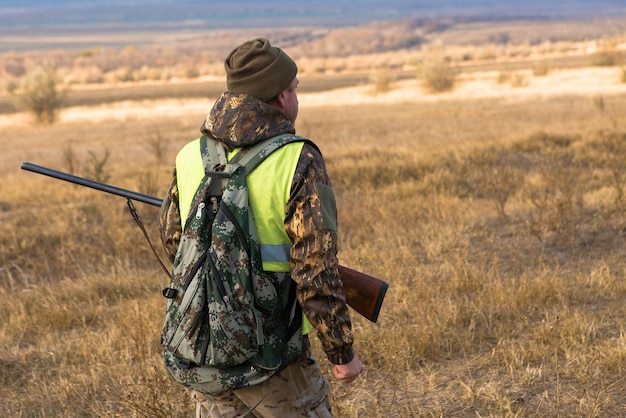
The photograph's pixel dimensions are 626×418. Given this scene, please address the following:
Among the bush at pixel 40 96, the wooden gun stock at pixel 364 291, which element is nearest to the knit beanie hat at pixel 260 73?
the wooden gun stock at pixel 364 291

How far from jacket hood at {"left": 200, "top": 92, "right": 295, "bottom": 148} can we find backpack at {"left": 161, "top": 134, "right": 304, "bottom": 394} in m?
0.03

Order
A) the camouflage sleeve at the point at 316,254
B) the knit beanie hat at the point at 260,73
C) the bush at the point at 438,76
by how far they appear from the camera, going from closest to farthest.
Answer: the camouflage sleeve at the point at 316,254 < the knit beanie hat at the point at 260,73 < the bush at the point at 438,76

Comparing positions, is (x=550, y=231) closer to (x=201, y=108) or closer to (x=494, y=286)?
(x=494, y=286)

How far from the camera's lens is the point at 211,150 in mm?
2434

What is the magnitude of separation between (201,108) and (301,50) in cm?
7913

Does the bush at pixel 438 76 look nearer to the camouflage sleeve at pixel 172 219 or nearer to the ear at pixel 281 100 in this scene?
the camouflage sleeve at pixel 172 219

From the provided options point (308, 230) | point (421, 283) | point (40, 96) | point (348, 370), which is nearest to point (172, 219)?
point (308, 230)

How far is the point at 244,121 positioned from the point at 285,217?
1.01 feet

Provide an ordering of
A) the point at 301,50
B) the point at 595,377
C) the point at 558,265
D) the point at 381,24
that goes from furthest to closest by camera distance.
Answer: the point at 381,24 < the point at 301,50 < the point at 558,265 < the point at 595,377

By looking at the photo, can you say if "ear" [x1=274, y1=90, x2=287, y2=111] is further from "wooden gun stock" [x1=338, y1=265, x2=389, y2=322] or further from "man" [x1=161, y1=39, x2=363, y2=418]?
"wooden gun stock" [x1=338, y1=265, x2=389, y2=322]

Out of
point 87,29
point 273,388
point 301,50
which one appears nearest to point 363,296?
point 273,388

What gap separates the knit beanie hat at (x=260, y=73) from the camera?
2400 millimetres

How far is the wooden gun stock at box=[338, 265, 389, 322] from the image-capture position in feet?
8.50

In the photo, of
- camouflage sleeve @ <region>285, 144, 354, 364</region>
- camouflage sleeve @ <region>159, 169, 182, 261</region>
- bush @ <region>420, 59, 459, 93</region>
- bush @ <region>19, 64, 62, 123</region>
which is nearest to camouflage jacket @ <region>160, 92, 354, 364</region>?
camouflage sleeve @ <region>285, 144, 354, 364</region>
